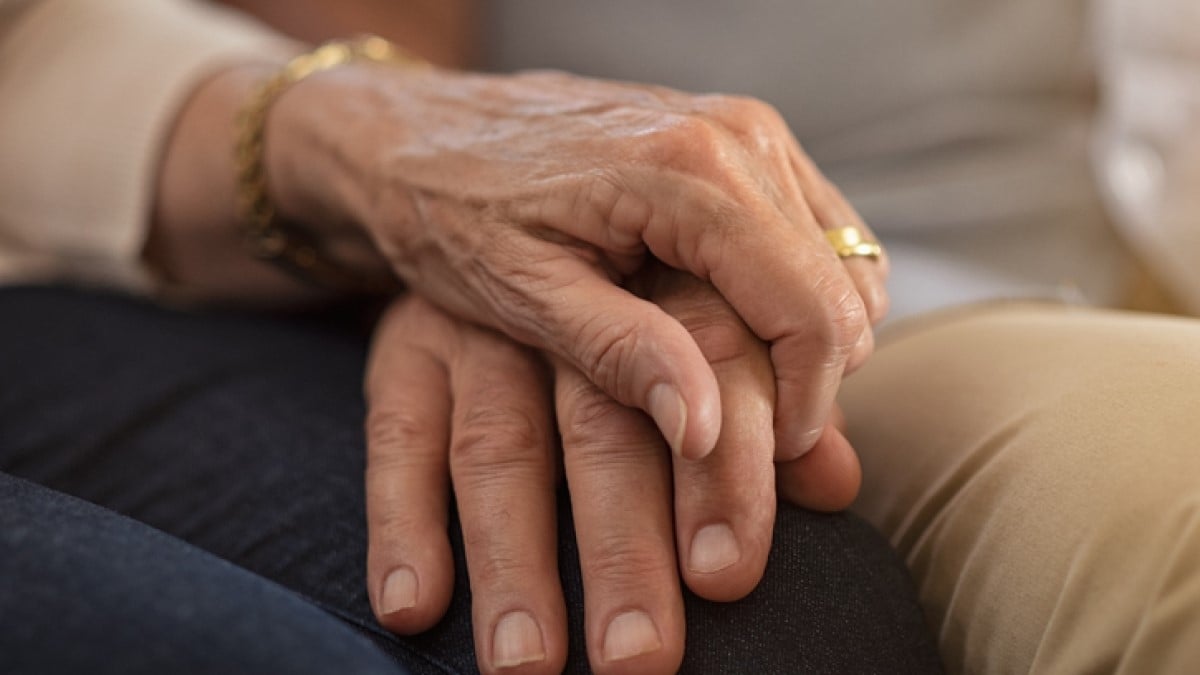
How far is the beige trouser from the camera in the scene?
400mm

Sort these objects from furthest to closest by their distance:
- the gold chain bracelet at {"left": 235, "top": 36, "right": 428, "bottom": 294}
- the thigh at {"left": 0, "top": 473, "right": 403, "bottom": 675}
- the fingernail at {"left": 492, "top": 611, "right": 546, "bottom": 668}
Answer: the gold chain bracelet at {"left": 235, "top": 36, "right": 428, "bottom": 294}
the fingernail at {"left": 492, "top": 611, "right": 546, "bottom": 668}
the thigh at {"left": 0, "top": 473, "right": 403, "bottom": 675}

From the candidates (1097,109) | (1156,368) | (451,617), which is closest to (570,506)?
(451,617)

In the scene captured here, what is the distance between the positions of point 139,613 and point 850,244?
1.27 ft

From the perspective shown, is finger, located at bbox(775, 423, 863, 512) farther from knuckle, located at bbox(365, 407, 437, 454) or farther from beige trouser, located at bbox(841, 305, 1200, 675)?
knuckle, located at bbox(365, 407, 437, 454)

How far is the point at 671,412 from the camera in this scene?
429 millimetres

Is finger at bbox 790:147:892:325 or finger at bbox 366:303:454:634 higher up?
finger at bbox 790:147:892:325

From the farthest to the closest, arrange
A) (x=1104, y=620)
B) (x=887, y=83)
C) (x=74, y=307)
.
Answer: (x=887, y=83)
(x=74, y=307)
(x=1104, y=620)

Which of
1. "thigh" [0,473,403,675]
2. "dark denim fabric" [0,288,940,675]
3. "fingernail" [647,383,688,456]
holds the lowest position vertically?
"dark denim fabric" [0,288,940,675]

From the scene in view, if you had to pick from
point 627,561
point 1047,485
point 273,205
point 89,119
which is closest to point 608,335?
point 627,561

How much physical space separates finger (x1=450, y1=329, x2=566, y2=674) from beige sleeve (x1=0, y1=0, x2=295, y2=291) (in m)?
0.40

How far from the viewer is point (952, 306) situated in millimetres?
669

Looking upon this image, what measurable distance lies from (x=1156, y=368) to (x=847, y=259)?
160 millimetres

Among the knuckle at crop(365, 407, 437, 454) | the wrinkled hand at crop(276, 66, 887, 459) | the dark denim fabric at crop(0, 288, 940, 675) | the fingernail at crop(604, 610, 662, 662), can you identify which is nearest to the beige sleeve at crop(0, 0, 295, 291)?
the dark denim fabric at crop(0, 288, 940, 675)

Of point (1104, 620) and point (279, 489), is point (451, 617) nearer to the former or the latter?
point (279, 489)
